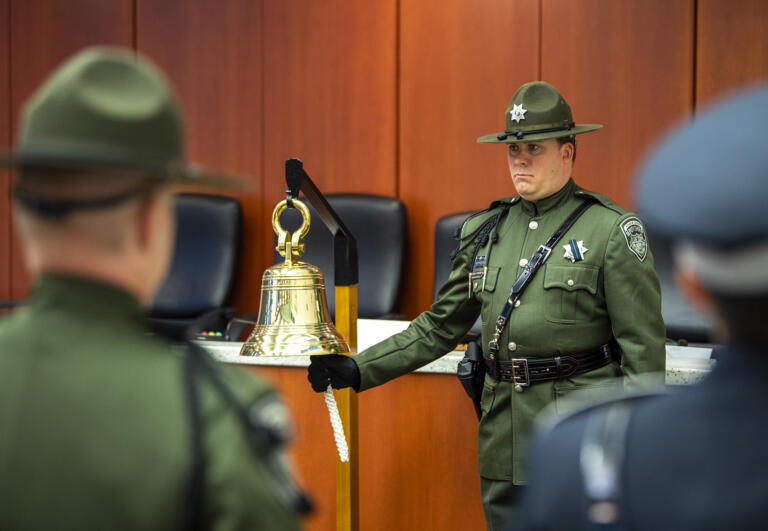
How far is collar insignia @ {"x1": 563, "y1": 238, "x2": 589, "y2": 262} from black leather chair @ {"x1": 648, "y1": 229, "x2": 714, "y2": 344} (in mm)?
1077

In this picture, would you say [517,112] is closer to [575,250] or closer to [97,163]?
[575,250]

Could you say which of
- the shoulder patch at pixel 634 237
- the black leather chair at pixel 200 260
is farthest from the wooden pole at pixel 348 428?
the black leather chair at pixel 200 260

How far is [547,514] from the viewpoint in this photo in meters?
0.69

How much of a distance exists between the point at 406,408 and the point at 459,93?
2027 millimetres

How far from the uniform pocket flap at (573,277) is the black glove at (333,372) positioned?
511 millimetres

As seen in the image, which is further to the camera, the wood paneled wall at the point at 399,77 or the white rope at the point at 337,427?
the wood paneled wall at the point at 399,77

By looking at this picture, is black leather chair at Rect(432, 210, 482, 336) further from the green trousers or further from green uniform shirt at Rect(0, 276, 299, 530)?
green uniform shirt at Rect(0, 276, 299, 530)

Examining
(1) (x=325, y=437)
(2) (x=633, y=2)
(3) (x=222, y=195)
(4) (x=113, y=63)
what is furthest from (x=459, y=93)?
(4) (x=113, y=63)

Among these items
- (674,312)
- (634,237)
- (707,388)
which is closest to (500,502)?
(634,237)

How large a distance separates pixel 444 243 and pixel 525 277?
1.54 metres

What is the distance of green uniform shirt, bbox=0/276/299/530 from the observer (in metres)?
0.62

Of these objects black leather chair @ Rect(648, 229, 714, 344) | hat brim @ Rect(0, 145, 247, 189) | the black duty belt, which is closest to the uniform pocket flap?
the black duty belt

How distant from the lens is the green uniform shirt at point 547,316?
1.91 m

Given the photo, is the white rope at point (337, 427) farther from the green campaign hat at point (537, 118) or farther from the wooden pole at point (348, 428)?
the green campaign hat at point (537, 118)
